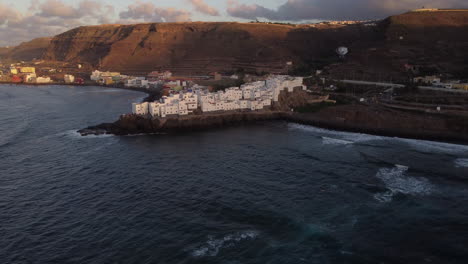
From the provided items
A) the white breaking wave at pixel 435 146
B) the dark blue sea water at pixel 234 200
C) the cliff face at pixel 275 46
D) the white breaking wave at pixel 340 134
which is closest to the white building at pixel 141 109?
the dark blue sea water at pixel 234 200

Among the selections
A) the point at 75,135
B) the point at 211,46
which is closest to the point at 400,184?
the point at 75,135

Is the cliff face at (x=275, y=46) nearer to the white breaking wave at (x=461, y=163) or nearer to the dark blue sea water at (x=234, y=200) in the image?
the white breaking wave at (x=461, y=163)

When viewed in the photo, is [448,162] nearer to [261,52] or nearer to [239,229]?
[239,229]

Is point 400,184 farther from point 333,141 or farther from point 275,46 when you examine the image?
point 275,46

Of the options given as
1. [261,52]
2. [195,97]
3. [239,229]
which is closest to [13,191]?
[239,229]

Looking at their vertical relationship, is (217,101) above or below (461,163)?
above

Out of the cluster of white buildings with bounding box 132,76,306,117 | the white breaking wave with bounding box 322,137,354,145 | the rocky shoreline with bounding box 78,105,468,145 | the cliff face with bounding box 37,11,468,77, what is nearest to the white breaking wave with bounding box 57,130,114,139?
the rocky shoreline with bounding box 78,105,468,145
